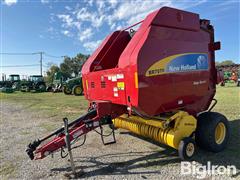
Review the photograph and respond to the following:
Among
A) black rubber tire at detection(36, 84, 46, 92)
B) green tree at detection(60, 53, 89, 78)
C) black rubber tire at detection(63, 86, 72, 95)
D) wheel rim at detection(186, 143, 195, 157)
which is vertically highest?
green tree at detection(60, 53, 89, 78)

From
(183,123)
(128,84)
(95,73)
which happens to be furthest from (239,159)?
(95,73)

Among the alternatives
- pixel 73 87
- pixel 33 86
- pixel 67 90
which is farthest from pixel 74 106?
pixel 33 86

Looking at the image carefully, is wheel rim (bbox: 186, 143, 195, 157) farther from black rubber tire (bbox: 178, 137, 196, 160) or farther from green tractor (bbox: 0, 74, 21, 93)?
green tractor (bbox: 0, 74, 21, 93)

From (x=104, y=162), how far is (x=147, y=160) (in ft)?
2.42

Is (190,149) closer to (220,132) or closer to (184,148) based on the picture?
(184,148)

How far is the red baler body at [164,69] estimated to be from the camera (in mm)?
3441

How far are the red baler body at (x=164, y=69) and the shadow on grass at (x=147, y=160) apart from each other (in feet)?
2.82

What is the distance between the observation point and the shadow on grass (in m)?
3.61

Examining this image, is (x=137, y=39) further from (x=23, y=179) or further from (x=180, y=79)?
(x=23, y=179)

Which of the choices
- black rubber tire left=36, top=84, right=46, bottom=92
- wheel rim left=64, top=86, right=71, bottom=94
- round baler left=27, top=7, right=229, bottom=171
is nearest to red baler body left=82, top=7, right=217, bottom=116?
round baler left=27, top=7, right=229, bottom=171

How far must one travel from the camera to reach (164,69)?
143 inches

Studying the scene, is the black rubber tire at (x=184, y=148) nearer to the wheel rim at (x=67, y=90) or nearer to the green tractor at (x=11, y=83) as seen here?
the wheel rim at (x=67, y=90)

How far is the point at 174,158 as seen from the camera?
4020 mm

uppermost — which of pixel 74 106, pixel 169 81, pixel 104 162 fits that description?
pixel 169 81
